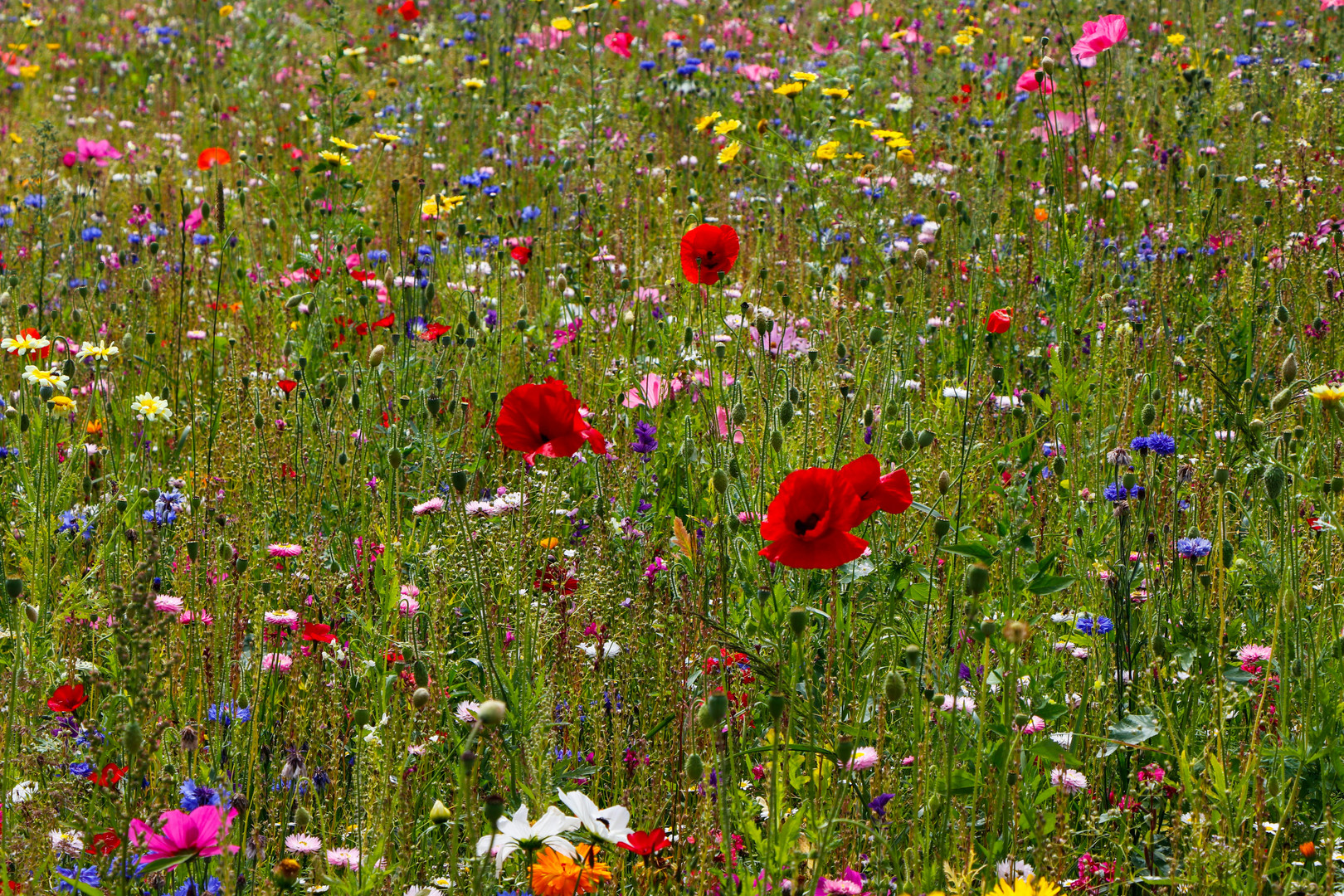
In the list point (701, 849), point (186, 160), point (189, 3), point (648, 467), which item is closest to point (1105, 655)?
point (701, 849)

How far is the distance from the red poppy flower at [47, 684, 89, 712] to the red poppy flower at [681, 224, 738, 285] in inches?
52.8

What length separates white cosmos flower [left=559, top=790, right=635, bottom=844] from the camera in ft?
4.49

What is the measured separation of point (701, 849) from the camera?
4.38ft

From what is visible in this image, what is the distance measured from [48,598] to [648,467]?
1.33 meters

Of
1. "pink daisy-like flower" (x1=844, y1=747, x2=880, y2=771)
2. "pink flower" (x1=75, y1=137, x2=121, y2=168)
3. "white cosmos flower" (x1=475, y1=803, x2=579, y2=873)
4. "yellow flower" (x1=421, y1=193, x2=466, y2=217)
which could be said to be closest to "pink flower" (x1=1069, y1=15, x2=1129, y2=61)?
"yellow flower" (x1=421, y1=193, x2=466, y2=217)

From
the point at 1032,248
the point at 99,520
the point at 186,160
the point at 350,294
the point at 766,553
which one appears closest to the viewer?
the point at 766,553

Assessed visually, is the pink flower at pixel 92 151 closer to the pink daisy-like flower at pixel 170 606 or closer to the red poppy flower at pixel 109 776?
the pink daisy-like flower at pixel 170 606

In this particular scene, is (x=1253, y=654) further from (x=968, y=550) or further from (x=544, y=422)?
(x=544, y=422)

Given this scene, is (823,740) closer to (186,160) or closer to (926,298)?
(926,298)

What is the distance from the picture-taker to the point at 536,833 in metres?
1.32

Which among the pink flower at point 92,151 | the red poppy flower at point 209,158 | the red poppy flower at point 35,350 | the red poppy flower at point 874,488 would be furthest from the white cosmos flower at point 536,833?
the pink flower at point 92,151

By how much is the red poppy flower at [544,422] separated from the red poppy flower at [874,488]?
1.42ft

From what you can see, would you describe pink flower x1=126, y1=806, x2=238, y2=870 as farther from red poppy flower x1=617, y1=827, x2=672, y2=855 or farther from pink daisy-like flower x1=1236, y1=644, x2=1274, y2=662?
pink daisy-like flower x1=1236, y1=644, x2=1274, y2=662

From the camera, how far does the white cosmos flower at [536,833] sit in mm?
1322
